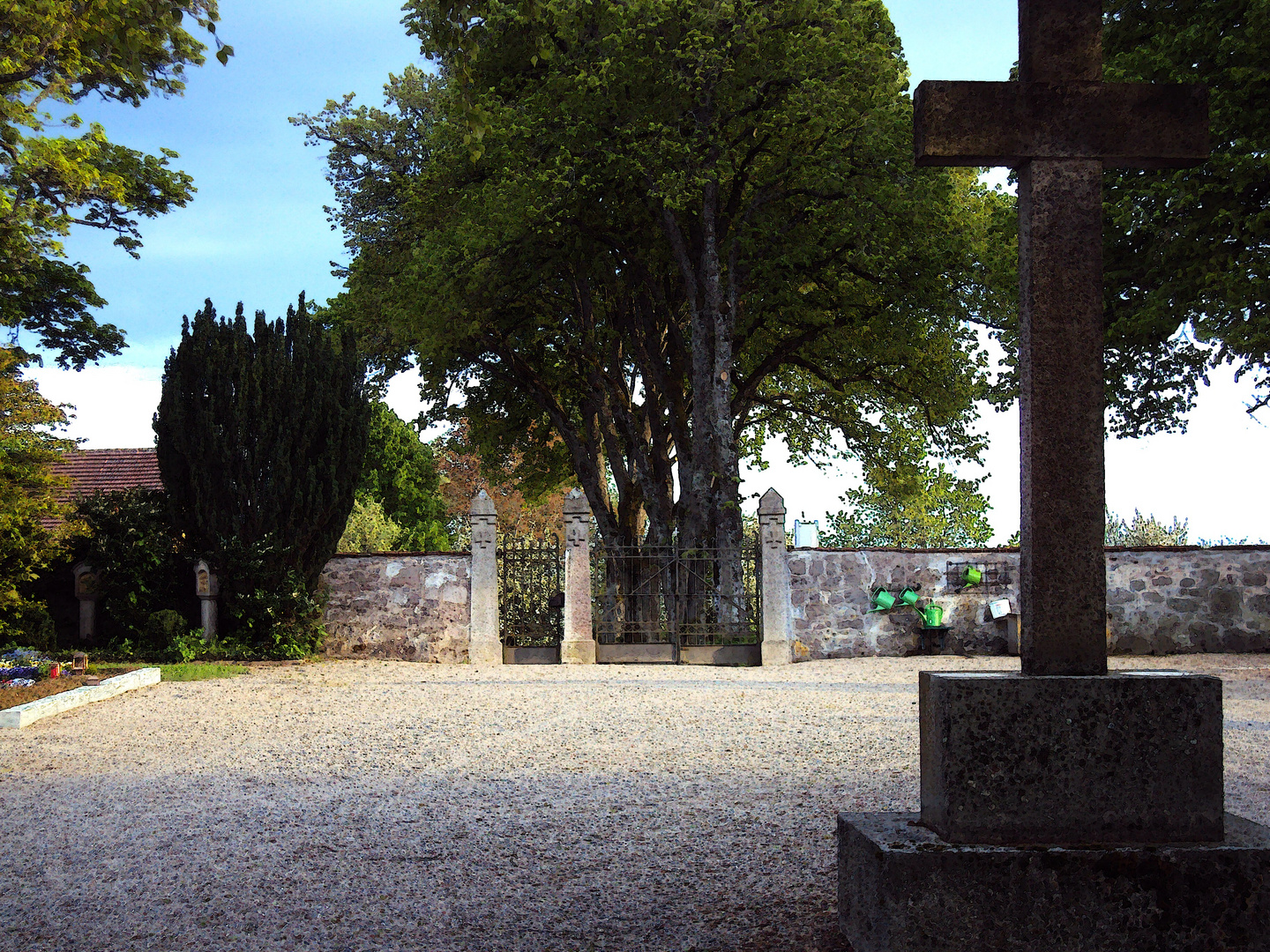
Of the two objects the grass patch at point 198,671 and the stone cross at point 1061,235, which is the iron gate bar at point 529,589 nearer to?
the grass patch at point 198,671

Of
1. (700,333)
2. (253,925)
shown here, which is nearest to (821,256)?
(700,333)

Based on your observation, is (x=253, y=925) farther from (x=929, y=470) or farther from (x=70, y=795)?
(x=929, y=470)

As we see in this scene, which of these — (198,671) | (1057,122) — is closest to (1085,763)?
(1057,122)

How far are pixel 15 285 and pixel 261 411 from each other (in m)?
10.4

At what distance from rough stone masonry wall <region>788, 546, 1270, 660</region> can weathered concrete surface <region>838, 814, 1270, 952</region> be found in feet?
40.7

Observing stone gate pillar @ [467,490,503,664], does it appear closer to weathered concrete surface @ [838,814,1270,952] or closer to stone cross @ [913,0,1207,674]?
stone cross @ [913,0,1207,674]

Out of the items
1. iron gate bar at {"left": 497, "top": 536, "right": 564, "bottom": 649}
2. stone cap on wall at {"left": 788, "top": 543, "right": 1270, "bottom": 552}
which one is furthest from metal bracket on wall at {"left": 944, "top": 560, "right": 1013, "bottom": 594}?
iron gate bar at {"left": 497, "top": 536, "right": 564, "bottom": 649}

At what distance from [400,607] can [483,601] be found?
1.37 meters

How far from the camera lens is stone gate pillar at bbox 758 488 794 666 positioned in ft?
A: 49.4

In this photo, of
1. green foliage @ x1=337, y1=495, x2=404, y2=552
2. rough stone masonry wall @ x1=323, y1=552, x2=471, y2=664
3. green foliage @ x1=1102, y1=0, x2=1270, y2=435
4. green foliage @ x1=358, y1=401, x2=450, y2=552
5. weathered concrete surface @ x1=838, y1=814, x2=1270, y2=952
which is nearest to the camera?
weathered concrete surface @ x1=838, y1=814, x2=1270, y2=952

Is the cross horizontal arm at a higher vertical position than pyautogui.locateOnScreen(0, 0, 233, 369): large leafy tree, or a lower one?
lower

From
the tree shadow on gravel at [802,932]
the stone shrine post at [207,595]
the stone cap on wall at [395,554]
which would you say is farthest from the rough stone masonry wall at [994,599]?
the tree shadow on gravel at [802,932]

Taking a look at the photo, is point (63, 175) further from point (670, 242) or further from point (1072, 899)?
point (1072, 899)

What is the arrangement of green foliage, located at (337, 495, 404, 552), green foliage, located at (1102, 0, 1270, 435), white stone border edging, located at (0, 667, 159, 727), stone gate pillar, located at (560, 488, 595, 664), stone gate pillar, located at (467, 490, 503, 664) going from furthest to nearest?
green foliage, located at (337, 495, 404, 552) < stone gate pillar, located at (467, 490, 503, 664) < stone gate pillar, located at (560, 488, 595, 664) < green foliage, located at (1102, 0, 1270, 435) < white stone border edging, located at (0, 667, 159, 727)
